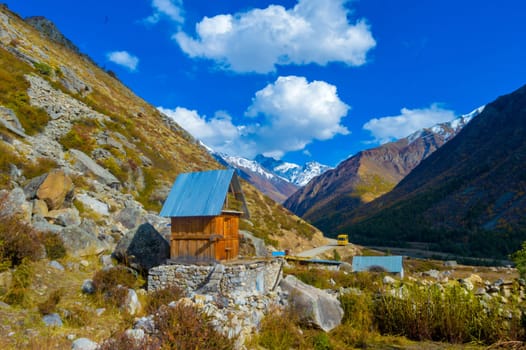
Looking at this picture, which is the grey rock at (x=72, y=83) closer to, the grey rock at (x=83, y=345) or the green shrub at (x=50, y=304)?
the green shrub at (x=50, y=304)

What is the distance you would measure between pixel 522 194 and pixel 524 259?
323 feet

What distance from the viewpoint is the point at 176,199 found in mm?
16328

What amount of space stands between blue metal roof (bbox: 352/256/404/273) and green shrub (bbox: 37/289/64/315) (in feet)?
97.5

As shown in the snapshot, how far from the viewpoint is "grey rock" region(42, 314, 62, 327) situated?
8352mm

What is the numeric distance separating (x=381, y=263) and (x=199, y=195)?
27.0 meters

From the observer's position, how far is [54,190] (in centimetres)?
1686

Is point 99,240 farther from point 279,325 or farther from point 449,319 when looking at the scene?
point 449,319

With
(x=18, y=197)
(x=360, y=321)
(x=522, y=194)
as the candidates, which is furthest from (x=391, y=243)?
(x=18, y=197)

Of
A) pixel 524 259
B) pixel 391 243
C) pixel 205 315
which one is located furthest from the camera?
pixel 391 243

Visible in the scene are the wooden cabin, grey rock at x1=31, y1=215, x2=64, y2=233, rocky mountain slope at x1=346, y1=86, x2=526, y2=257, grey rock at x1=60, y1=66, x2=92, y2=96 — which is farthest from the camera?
rocky mountain slope at x1=346, y1=86, x2=526, y2=257

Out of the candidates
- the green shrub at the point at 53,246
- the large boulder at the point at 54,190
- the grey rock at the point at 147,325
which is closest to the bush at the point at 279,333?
the grey rock at the point at 147,325

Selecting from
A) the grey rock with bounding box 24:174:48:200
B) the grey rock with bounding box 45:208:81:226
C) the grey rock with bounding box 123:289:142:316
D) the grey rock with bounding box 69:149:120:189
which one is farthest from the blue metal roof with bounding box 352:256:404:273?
the grey rock with bounding box 24:174:48:200

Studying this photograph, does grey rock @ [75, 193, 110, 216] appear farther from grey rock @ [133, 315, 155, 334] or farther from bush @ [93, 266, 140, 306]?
grey rock @ [133, 315, 155, 334]

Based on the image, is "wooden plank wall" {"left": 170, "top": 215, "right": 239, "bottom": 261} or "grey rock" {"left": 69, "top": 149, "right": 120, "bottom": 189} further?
"grey rock" {"left": 69, "top": 149, "right": 120, "bottom": 189}
